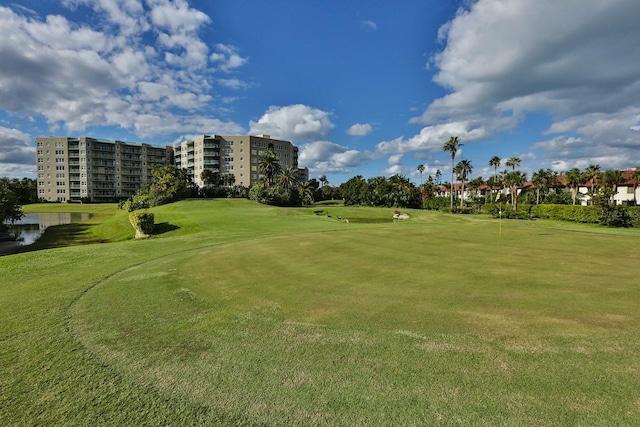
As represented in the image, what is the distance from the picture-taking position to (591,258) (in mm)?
15617

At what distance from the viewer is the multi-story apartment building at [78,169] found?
420ft

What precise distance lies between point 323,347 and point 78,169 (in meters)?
157

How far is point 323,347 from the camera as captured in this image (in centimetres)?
611

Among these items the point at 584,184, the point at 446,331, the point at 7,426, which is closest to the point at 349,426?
the point at 446,331

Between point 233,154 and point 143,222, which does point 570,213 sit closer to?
point 143,222

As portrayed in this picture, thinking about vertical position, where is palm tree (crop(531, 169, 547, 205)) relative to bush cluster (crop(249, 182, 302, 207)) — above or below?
above

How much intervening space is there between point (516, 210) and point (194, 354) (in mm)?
67047

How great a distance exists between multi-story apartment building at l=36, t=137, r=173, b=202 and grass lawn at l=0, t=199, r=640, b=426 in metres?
141

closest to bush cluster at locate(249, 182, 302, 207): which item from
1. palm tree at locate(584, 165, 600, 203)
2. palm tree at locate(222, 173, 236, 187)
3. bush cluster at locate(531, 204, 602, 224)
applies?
palm tree at locate(222, 173, 236, 187)

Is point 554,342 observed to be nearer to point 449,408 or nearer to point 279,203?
point 449,408

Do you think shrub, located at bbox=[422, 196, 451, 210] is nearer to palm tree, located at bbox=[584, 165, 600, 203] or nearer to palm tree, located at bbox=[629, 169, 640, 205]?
palm tree, located at bbox=[584, 165, 600, 203]

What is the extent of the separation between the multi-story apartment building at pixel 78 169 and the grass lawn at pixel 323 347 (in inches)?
5567

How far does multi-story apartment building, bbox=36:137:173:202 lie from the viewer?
12800 cm

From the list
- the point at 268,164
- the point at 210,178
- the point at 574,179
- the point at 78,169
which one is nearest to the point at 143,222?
the point at 268,164
